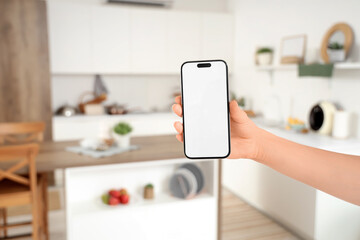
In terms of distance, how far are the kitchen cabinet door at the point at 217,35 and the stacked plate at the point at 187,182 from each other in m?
2.53

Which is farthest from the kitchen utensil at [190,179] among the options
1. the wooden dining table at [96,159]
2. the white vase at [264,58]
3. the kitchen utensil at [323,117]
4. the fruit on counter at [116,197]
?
the white vase at [264,58]

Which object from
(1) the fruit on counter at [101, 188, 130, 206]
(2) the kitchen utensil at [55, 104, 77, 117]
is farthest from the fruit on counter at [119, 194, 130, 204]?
(2) the kitchen utensil at [55, 104, 77, 117]

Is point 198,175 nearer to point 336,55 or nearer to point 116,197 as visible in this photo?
point 116,197

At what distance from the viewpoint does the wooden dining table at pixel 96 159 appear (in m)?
2.06

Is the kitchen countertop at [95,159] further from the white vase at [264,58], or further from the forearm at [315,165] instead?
the white vase at [264,58]

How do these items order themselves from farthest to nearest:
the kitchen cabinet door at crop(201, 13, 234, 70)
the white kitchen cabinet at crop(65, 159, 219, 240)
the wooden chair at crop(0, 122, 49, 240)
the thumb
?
1. the kitchen cabinet door at crop(201, 13, 234, 70)
2. the wooden chair at crop(0, 122, 49, 240)
3. the white kitchen cabinet at crop(65, 159, 219, 240)
4. the thumb

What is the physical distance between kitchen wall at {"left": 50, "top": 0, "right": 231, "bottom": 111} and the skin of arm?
4277 mm

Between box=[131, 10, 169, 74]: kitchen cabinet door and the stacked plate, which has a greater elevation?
box=[131, 10, 169, 74]: kitchen cabinet door

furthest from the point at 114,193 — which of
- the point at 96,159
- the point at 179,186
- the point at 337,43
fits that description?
the point at 337,43

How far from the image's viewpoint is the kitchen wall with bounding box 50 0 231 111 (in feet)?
15.4

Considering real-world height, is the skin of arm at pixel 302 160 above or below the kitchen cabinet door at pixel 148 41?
below

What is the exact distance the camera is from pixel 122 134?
96.2 inches

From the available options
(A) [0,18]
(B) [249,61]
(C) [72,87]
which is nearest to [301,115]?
(B) [249,61]

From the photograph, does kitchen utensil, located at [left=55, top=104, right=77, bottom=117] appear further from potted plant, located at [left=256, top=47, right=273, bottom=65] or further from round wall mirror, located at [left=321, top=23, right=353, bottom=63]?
round wall mirror, located at [left=321, top=23, right=353, bottom=63]
